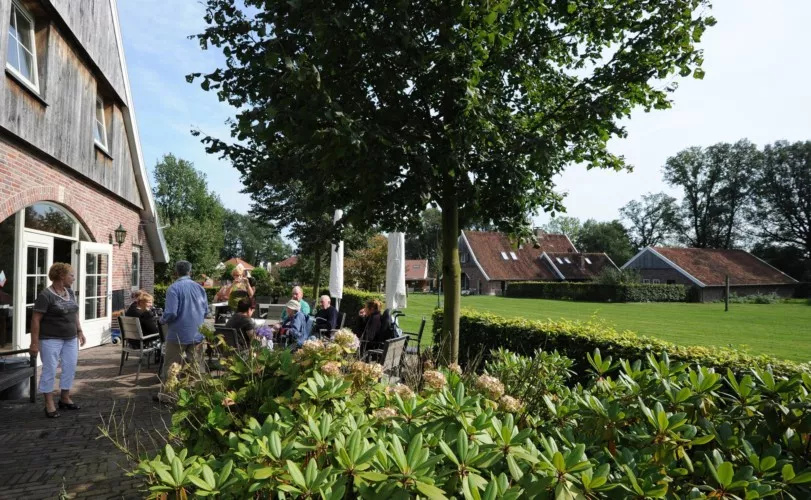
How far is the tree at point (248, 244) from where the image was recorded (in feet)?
307

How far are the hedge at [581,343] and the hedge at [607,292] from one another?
33.9m

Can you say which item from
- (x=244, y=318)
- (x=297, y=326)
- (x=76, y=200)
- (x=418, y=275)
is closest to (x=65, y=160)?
(x=76, y=200)

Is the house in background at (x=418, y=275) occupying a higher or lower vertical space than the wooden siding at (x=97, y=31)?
lower

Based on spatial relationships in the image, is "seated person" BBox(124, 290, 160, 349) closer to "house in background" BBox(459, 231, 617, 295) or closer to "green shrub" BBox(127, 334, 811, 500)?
"green shrub" BBox(127, 334, 811, 500)

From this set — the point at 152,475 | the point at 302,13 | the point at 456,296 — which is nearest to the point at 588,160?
the point at 456,296

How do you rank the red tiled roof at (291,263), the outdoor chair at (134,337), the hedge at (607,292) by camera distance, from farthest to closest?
the hedge at (607,292) < the red tiled roof at (291,263) < the outdoor chair at (134,337)

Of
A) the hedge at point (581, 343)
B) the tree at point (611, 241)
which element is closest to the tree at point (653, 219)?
the tree at point (611, 241)

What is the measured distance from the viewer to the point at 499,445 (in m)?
1.58

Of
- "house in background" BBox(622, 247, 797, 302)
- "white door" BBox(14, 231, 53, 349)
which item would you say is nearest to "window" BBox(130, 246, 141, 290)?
"white door" BBox(14, 231, 53, 349)

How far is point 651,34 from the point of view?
5004mm

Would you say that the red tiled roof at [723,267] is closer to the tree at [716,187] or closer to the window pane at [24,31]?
the tree at [716,187]

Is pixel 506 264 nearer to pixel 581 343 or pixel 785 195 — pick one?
pixel 785 195

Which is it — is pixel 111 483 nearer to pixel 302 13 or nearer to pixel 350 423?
pixel 350 423

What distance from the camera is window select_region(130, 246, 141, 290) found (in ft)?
47.5
